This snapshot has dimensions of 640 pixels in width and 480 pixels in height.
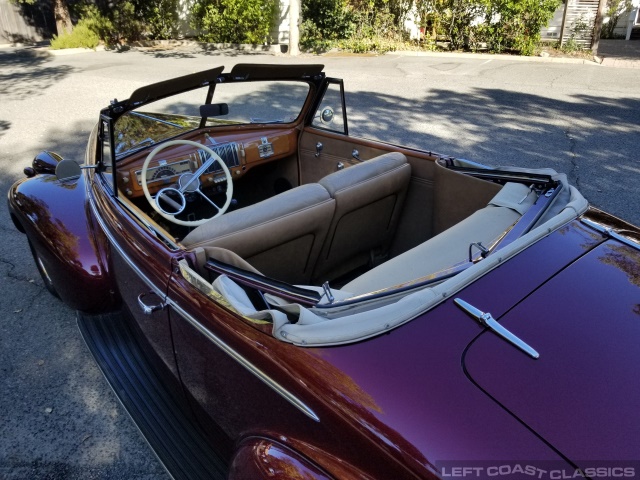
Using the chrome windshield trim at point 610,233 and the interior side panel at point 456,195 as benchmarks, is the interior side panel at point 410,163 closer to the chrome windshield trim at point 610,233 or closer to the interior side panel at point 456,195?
the interior side panel at point 456,195

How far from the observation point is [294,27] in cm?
1366

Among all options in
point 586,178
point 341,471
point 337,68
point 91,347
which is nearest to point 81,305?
point 91,347

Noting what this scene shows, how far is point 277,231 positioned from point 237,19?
46.5 ft

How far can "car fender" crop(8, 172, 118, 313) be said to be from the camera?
2.84m

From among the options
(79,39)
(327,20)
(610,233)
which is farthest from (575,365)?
(79,39)

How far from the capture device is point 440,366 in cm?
142

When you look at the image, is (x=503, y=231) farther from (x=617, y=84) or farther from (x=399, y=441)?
(x=617, y=84)

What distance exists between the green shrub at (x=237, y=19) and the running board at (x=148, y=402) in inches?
523

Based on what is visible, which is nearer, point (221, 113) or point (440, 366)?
point (440, 366)

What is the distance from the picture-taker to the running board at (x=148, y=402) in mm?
2072

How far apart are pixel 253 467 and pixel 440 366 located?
0.65 metres

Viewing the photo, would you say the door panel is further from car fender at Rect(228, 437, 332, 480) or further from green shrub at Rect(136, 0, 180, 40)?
green shrub at Rect(136, 0, 180, 40)

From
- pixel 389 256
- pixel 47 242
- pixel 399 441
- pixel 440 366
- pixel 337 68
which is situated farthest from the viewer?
pixel 337 68

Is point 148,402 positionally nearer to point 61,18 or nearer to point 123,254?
point 123,254
